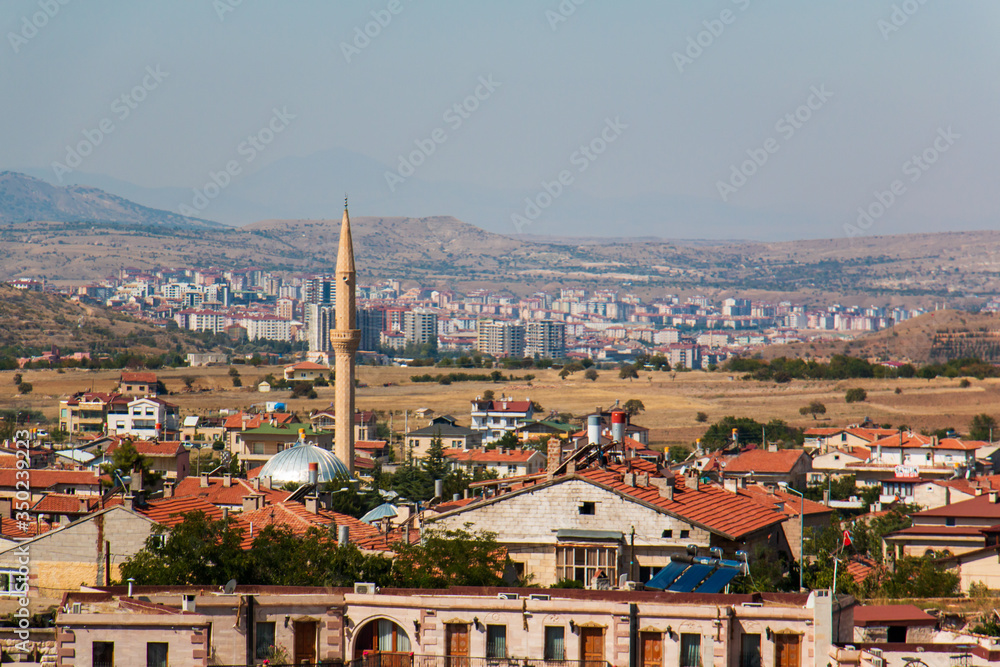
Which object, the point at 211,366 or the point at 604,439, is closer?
the point at 604,439

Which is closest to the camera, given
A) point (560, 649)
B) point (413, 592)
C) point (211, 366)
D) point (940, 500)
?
point (560, 649)

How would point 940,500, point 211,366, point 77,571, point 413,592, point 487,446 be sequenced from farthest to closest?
point 211,366, point 487,446, point 940,500, point 77,571, point 413,592

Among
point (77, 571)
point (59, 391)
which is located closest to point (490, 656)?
point (77, 571)

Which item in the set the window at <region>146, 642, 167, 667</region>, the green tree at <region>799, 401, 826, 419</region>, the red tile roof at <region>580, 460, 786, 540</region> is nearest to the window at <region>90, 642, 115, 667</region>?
the window at <region>146, 642, 167, 667</region>

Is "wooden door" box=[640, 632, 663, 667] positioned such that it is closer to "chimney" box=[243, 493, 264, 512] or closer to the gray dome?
"chimney" box=[243, 493, 264, 512]

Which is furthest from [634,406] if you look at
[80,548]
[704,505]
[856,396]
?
[704,505]

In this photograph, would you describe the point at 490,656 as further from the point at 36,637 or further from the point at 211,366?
the point at 211,366
